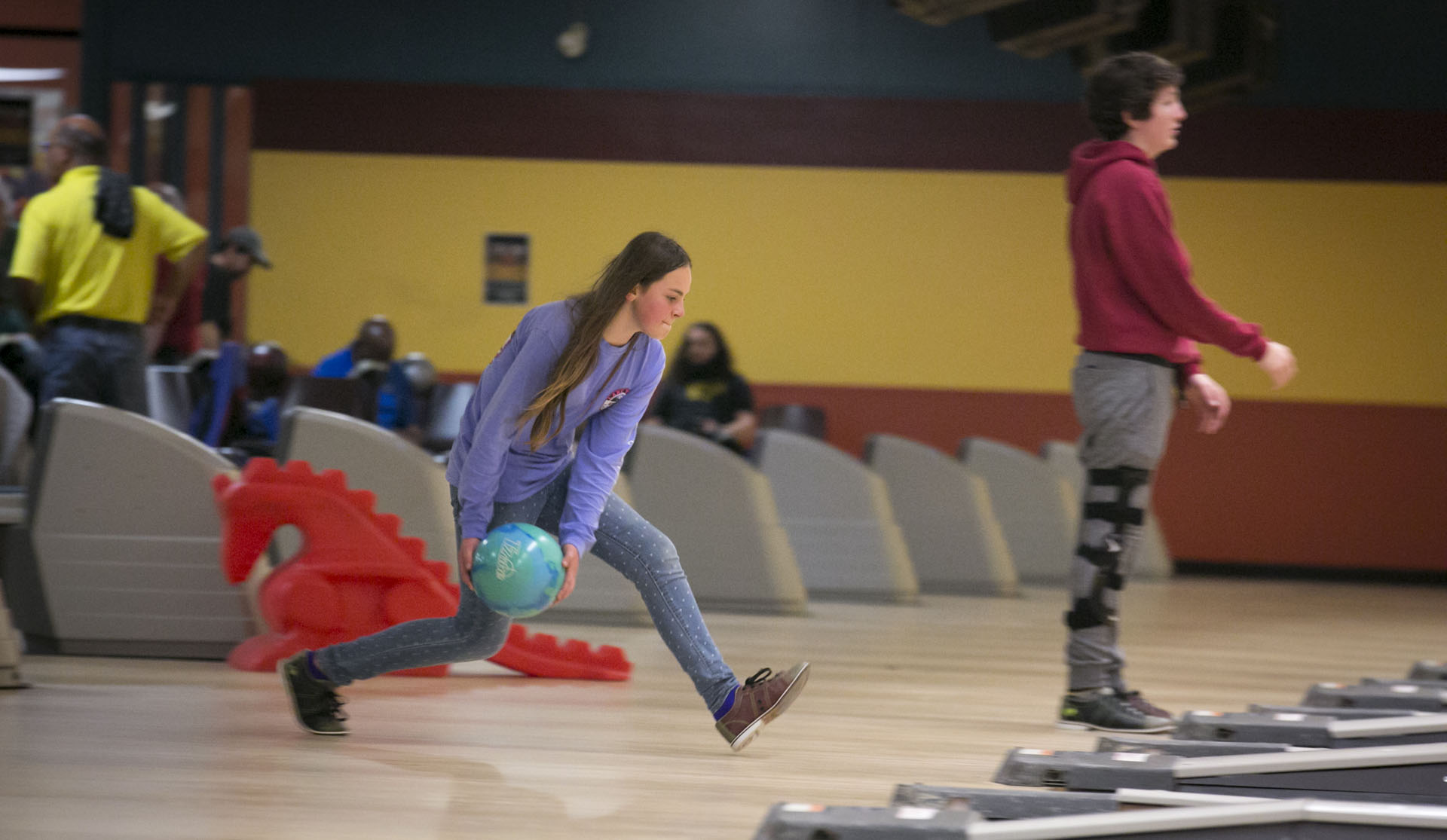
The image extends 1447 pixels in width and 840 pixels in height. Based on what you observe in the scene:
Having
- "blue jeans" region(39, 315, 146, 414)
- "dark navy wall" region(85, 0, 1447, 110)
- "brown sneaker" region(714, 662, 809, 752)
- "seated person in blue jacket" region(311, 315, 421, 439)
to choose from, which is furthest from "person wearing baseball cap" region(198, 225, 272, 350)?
"brown sneaker" region(714, 662, 809, 752)

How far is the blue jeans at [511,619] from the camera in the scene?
271 centimetres

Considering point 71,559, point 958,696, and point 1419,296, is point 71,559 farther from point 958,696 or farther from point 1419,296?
point 1419,296

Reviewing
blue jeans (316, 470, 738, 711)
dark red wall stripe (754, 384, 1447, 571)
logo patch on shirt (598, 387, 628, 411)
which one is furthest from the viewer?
dark red wall stripe (754, 384, 1447, 571)

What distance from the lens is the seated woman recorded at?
22.0 ft

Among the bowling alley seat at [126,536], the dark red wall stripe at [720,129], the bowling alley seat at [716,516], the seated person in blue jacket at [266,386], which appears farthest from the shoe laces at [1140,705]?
the dark red wall stripe at [720,129]

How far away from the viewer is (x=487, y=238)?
9.59 m

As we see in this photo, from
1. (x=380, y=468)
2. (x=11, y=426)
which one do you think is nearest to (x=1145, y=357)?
(x=380, y=468)

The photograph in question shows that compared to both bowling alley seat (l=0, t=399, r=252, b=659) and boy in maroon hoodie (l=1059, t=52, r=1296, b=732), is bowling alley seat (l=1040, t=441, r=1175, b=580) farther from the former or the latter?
bowling alley seat (l=0, t=399, r=252, b=659)

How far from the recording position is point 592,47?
31.3 ft

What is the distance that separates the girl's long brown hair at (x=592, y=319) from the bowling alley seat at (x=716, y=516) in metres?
2.84

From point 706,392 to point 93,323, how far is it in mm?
2802

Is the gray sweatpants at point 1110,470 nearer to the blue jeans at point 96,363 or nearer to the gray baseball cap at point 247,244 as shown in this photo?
the blue jeans at point 96,363

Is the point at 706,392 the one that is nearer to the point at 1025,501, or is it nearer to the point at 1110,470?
the point at 1025,501

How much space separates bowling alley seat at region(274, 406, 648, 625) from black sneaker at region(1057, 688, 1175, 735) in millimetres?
1798
